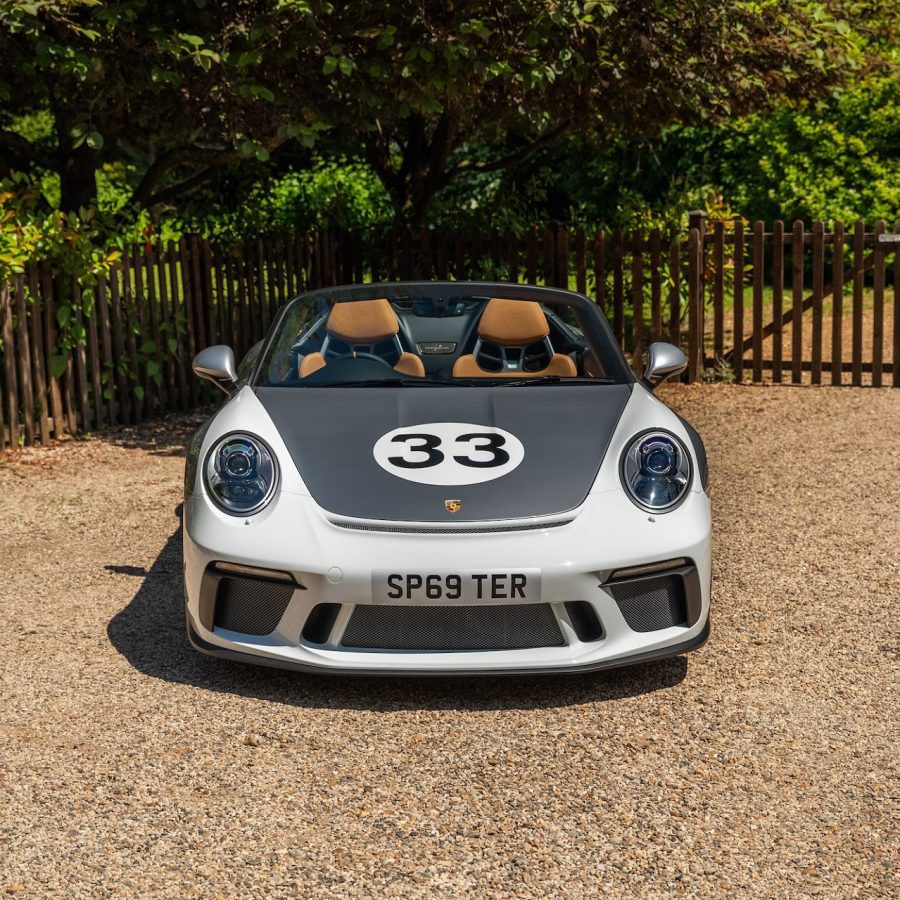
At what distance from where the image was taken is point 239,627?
161 inches

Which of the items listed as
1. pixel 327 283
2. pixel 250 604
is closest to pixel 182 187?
pixel 327 283

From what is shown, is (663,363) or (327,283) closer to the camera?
(663,363)

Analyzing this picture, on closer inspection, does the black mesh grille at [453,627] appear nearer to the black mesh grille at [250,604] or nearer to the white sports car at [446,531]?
the white sports car at [446,531]

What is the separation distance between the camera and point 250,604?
4055 millimetres

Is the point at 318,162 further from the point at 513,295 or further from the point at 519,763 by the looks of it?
the point at 519,763

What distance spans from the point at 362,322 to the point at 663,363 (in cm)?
133

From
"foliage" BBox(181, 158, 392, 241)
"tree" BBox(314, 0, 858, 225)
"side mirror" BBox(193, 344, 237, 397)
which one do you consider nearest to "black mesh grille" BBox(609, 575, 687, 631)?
"side mirror" BBox(193, 344, 237, 397)

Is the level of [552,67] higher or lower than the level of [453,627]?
higher

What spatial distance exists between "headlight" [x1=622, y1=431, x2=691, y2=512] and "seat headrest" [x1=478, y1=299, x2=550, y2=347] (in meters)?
1.15

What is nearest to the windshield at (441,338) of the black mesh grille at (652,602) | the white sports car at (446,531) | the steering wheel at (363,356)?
→ the steering wheel at (363,356)

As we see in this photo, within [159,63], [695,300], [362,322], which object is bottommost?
[695,300]

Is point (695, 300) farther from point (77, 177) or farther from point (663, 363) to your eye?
point (663, 363)

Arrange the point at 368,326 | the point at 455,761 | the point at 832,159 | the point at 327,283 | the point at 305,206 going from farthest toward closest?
the point at 832,159 < the point at 305,206 < the point at 327,283 < the point at 368,326 < the point at 455,761

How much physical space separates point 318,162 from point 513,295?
11.8 m
